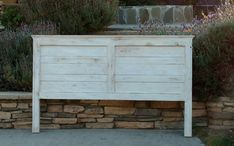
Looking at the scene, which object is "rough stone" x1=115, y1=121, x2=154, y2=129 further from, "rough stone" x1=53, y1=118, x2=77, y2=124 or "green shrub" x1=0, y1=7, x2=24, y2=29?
"green shrub" x1=0, y1=7, x2=24, y2=29

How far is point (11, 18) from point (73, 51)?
11.9ft

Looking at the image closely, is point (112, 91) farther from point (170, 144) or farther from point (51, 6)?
point (51, 6)

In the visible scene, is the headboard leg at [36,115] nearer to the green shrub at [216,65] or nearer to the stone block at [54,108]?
the stone block at [54,108]

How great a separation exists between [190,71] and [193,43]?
2.80 feet

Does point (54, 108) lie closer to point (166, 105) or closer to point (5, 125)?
point (5, 125)

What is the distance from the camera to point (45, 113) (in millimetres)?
7348

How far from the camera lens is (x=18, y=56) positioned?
8062 millimetres

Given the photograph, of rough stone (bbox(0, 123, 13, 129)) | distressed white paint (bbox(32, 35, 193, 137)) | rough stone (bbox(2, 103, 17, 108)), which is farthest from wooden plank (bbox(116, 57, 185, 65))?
rough stone (bbox(0, 123, 13, 129))

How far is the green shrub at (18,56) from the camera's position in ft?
25.0

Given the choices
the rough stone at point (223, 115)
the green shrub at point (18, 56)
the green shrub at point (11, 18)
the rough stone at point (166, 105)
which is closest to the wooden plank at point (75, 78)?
the green shrub at point (18, 56)

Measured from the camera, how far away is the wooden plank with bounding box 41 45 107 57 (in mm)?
7008

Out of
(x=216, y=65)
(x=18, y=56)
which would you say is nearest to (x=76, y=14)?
(x=18, y=56)

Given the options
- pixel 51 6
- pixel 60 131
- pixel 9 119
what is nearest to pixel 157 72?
pixel 60 131

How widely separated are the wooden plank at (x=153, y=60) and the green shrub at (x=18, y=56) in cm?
149
